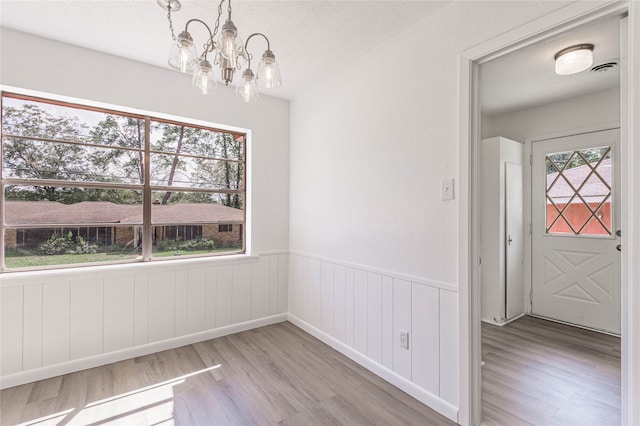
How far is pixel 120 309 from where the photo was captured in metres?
2.54

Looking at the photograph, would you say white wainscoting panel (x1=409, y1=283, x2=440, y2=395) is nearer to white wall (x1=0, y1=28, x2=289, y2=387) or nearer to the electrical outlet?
the electrical outlet

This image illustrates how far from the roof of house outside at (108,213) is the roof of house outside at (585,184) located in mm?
3621

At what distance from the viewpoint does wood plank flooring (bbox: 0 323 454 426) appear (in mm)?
1825

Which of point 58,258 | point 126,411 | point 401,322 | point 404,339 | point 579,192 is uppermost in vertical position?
point 579,192

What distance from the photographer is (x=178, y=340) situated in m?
2.79

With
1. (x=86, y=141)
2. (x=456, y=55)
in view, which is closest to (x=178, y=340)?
(x=86, y=141)

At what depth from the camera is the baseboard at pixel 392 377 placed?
6.06ft

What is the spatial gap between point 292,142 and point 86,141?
190cm

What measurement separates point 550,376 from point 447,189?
173 centimetres

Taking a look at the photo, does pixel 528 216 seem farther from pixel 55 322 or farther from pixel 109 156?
pixel 55 322

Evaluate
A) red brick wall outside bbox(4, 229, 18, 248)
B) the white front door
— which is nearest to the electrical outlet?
the white front door

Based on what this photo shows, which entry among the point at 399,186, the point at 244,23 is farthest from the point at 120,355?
the point at 244,23

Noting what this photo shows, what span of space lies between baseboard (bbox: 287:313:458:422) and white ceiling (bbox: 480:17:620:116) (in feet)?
6.58

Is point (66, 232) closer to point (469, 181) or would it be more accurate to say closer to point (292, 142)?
point (292, 142)
